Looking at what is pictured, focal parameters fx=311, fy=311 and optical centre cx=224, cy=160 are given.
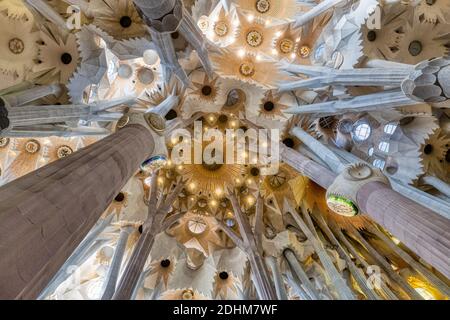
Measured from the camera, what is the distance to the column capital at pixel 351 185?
554cm

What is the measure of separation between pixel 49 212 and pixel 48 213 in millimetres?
17

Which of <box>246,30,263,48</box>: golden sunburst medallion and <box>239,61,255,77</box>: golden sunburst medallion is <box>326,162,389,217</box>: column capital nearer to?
<box>239,61,255,77</box>: golden sunburst medallion

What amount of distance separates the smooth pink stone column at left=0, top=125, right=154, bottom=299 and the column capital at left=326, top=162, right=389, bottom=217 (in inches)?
153

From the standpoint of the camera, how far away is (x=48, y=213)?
2955 millimetres

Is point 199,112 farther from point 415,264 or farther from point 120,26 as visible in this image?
point 415,264

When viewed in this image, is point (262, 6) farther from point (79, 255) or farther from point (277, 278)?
point (79, 255)

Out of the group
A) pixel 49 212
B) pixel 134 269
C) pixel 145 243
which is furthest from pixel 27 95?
pixel 49 212

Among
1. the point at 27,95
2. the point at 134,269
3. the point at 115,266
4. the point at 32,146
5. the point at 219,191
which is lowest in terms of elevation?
the point at 115,266

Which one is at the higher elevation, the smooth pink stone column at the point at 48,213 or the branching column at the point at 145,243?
the smooth pink stone column at the point at 48,213

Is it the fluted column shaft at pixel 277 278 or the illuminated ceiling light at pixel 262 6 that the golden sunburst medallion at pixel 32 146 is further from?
the illuminated ceiling light at pixel 262 6

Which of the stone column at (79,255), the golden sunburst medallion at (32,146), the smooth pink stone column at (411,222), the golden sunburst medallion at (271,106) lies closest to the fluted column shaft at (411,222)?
the smooth pink stone column at (411,222)

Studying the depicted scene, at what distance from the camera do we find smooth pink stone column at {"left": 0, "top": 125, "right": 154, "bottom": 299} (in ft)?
8.06

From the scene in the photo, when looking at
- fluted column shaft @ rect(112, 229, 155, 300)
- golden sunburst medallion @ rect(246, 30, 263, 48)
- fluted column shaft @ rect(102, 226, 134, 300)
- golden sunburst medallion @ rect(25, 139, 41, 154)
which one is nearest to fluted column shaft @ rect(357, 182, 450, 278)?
fluted column shaft @ rect(112, 229, 155, 300)

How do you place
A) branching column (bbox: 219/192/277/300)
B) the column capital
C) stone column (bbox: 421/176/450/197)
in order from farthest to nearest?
1. branching column (bbox: 219/192/277/300)
2. stone column (bbox: 421/176/450/197)
3. the column capital
